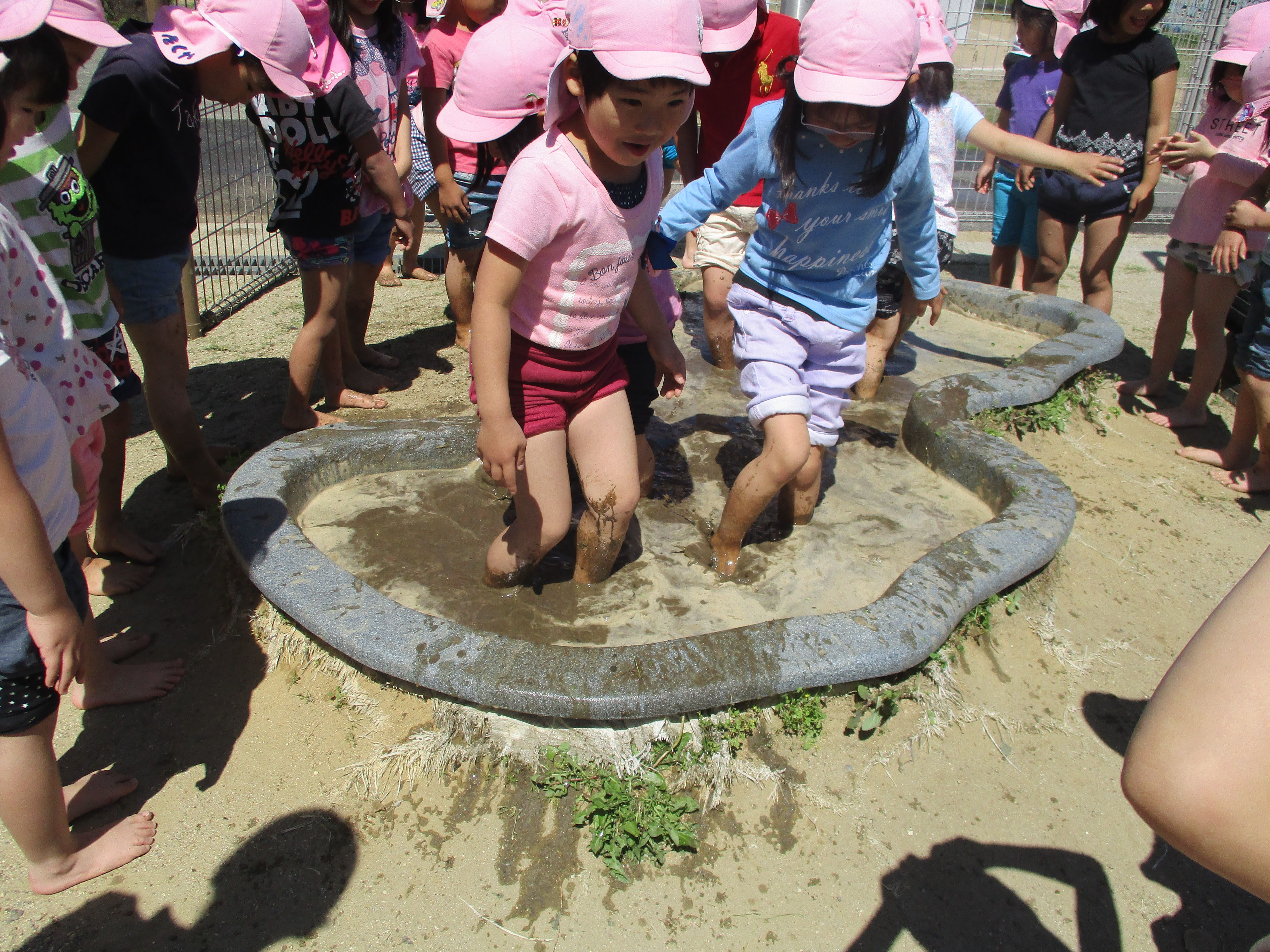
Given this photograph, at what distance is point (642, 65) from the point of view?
208 cm

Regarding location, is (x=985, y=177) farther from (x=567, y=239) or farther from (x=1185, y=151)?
(x=567, y=239)

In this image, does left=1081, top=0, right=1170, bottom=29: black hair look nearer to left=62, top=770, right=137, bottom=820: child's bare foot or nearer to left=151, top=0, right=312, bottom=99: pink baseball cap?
left=151, top=0, right=312, bottom=99: pink baseball cap

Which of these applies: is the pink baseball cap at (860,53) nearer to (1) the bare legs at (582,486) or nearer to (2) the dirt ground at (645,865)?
(1) the bare legs at (582,486)

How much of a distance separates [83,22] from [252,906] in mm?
2234

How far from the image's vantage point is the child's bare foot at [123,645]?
268cm

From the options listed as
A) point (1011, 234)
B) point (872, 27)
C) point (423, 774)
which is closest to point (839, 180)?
point (872, 27)

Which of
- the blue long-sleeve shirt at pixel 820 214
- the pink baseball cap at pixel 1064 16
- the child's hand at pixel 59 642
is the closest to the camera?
the child's hand at pixel 59 642

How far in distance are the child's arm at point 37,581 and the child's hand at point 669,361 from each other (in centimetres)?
173

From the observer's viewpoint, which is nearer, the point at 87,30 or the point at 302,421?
the point at 87,30

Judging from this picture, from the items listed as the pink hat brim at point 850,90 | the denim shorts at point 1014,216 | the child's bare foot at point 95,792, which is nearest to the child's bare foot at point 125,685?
the child's bare foot at point 95,792

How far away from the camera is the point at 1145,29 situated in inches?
Result: 180

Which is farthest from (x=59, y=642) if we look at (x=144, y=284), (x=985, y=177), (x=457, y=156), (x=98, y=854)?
(x=985, y=177)

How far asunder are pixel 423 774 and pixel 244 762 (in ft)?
1.64

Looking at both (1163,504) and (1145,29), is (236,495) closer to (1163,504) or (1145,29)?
(1163,504)
